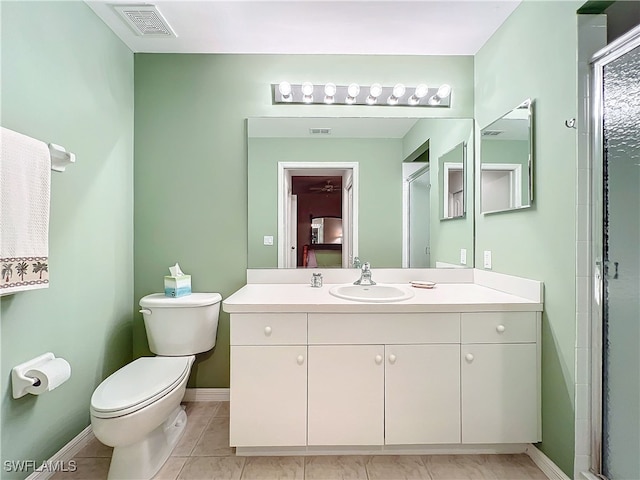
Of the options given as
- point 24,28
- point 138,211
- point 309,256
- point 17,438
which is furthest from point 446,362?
point 24,28

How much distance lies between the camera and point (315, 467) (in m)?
1.62

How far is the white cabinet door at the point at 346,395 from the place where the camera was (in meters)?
1.61

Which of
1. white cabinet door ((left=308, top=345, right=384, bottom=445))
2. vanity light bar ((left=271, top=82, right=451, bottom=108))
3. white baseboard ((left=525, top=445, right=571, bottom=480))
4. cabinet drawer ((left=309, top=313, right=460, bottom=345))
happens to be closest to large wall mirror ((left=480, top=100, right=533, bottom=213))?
vanity light bar ((left=271, top=82, right=451, bottom=108))

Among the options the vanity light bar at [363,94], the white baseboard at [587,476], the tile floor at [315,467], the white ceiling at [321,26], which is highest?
the white ceiling at [321,26]

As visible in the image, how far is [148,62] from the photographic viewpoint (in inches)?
87.7

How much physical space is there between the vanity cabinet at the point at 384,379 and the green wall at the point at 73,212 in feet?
2.75

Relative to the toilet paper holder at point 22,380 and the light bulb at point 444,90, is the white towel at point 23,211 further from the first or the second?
the light bulb at point 444,90

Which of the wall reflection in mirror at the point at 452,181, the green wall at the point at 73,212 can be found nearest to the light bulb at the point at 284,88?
the green wall at the point at 73,212

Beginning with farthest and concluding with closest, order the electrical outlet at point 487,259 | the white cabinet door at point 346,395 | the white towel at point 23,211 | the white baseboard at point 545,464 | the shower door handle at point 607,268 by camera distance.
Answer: the electrical outlet at point 487,259 < the white cabinet door at point 346,395 < the white baseboard at point 545,464 < the shower door handle at point 607,268 < the white towel at point 23,211

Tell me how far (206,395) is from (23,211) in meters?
1.56

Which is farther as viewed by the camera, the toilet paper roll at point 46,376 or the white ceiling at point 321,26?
the white ceiling at point 321,26

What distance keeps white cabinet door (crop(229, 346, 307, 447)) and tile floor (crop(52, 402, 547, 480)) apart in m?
0.13

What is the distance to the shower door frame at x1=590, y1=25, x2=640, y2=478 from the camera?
1.37 meters

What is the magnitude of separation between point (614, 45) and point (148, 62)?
2.48m
